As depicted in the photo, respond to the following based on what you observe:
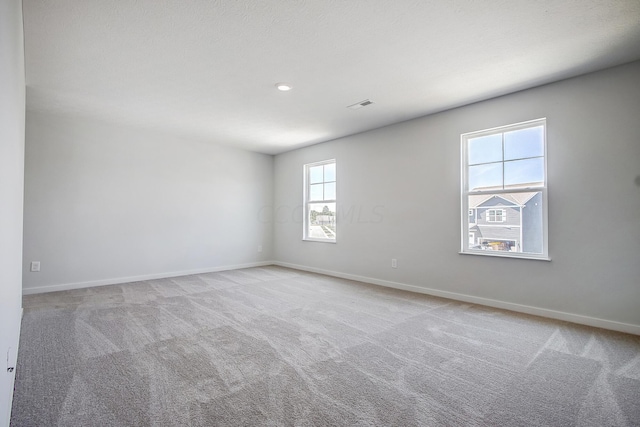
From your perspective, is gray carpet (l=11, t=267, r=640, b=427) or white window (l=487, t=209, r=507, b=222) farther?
white window (l=487, t=209, r=507, b=222)

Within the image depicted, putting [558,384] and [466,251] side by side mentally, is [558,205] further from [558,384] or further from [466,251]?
[558,384]

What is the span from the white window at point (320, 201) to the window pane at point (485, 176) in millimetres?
2429

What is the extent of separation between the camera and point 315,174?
604 cm

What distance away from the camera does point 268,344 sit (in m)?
2.48

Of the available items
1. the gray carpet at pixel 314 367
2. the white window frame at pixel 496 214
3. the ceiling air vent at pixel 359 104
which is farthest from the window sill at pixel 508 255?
the ceiling air vent at pixel 359 104

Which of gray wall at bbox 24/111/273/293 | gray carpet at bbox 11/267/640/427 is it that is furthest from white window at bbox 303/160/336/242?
gray carpet at bbox 11/267/640/427

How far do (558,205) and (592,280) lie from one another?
79 cm

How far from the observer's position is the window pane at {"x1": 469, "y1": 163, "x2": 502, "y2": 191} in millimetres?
3637

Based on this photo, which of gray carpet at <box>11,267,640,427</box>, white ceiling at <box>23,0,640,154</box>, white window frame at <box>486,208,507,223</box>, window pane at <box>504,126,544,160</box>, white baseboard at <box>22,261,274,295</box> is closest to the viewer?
gray carpet at <box>11,267,640,427</box>

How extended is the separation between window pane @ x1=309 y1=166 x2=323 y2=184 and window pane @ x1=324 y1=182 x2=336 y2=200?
256 mm

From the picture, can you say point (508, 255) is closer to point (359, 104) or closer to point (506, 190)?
point (506, 190)

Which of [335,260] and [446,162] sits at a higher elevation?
[446,162]

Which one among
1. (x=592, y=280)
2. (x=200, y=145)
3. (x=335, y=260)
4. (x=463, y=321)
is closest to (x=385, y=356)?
(x=463, y=321)

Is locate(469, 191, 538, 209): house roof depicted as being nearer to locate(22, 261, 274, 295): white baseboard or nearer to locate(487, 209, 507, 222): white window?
locate(487, 209, 507, 222): white window
